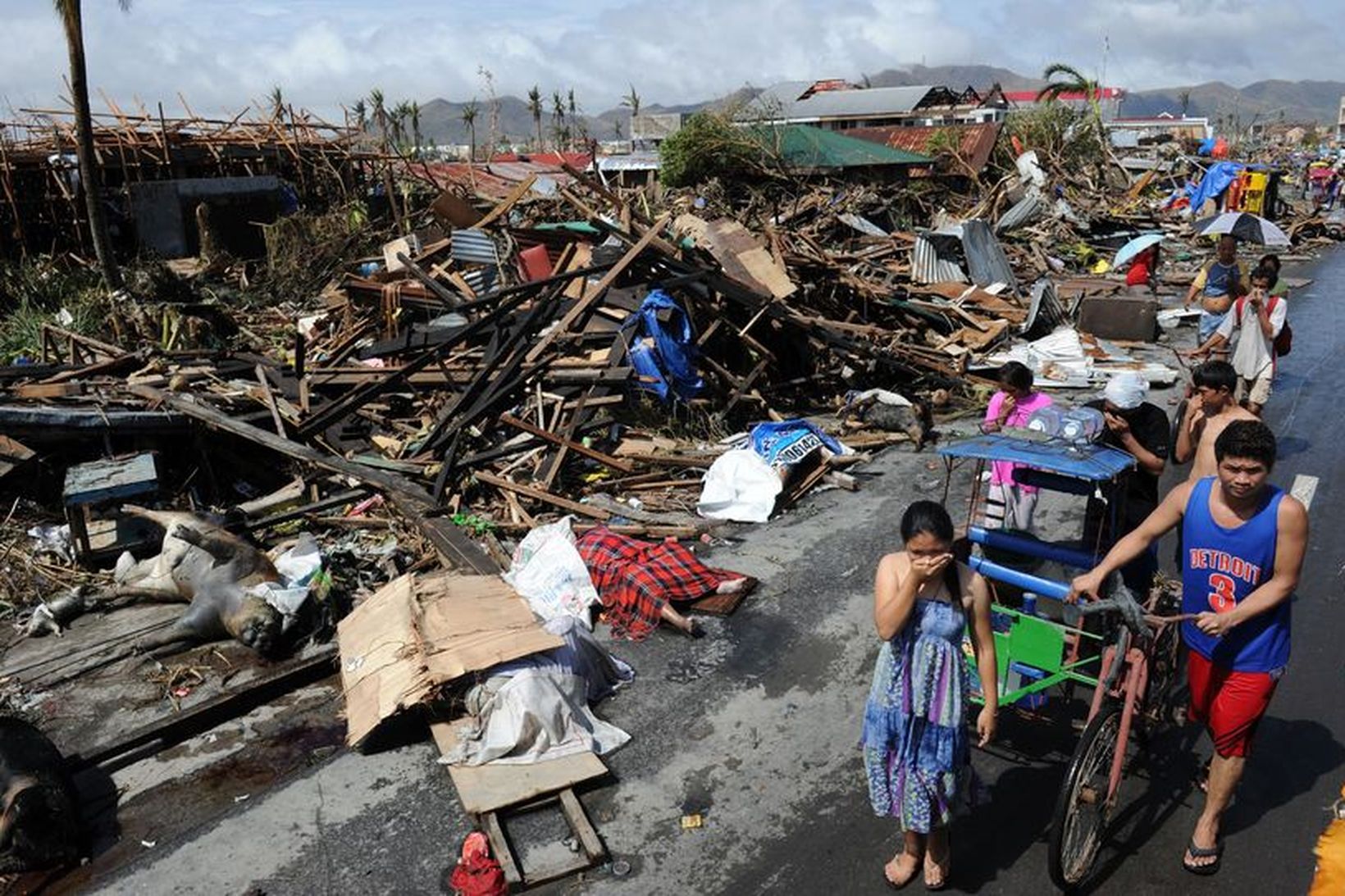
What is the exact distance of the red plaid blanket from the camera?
6109 mm

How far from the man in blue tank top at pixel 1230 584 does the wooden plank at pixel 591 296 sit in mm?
6486

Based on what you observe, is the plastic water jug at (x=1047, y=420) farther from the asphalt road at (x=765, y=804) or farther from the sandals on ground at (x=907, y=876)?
the sandals on ground at (x=907, y=876)

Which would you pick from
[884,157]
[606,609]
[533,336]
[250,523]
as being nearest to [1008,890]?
[606,609]

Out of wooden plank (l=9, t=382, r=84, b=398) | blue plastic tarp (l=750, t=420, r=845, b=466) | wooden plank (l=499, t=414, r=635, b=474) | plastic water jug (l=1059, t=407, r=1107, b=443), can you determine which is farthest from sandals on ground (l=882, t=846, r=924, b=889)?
wooden plank (l=9, t=382, r=84, b=398)

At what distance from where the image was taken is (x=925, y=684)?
3.29 metres

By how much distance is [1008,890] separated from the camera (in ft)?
12.3

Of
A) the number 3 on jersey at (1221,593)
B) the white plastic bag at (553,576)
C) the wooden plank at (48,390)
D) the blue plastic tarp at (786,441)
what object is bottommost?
the white plastic bag at (553,576)

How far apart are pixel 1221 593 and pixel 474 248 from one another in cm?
1070

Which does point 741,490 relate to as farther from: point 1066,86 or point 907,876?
point 1066,86

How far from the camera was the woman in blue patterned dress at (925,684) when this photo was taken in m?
3.30

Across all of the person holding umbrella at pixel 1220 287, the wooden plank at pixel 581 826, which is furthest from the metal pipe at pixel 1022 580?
the person holding umbrella at pixel 1220 287

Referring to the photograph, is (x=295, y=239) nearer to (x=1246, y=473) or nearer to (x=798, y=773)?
(x=798, y=773)

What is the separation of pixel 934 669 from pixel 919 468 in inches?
236

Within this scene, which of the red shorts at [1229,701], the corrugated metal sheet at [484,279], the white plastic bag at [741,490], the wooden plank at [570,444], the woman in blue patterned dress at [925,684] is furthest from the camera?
the corrugated metal sheet at [484,279]
